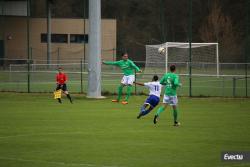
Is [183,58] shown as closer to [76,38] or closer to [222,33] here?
[222,33]

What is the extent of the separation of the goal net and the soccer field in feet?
37.2

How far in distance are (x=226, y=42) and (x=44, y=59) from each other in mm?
12034

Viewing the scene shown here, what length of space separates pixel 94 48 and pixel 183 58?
10520mm

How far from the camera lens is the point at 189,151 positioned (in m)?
15.2

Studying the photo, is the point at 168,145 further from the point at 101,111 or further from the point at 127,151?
the point at 101,111

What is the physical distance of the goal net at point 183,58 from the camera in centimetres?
4084

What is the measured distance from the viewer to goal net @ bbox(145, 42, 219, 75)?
40.8m

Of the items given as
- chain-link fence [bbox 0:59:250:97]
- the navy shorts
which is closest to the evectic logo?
the navy shorts

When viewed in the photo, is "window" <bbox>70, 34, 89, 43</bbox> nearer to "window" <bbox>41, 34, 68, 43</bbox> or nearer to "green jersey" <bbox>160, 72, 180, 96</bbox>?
"window" <bbox>41, 34, 68, 43</bbox>

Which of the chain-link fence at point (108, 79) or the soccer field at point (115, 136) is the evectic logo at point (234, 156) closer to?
the soccer field at point (115, 136)

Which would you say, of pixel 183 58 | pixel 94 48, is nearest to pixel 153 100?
pixel 94 48

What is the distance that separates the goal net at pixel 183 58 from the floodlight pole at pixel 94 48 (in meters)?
6.64

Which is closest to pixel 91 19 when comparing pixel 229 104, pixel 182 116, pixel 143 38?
pixel 229 104

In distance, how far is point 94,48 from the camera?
3350 centimetres
